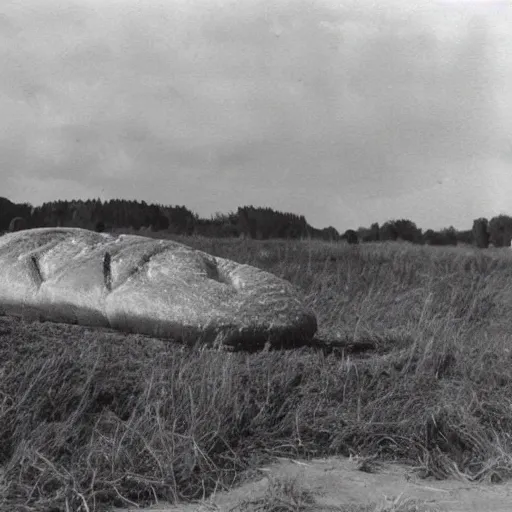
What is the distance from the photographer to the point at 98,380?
17.6 ft

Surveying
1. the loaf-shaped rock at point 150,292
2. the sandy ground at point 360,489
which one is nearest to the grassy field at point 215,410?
the sandy ground at point 360,489

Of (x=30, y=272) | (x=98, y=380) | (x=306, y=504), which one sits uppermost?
(x=30, y=272)

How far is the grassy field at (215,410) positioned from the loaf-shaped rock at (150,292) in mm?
265

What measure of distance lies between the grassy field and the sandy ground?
0.12m

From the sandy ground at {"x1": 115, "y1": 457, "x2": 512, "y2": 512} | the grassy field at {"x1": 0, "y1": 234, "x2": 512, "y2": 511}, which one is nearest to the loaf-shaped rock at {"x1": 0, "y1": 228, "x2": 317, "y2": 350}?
the grassy field at {"x1": 0, "y1": 234, "x2": 512, "y2": 511}

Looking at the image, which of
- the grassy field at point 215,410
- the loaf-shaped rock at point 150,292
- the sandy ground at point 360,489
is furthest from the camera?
the loaf-shaped rock at point 150,292

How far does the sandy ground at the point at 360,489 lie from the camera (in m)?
4.22

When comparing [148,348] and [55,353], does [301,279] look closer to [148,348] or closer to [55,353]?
[148,348]

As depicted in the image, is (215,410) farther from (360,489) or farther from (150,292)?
(150,292)

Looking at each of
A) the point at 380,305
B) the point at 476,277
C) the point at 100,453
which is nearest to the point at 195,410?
the point at 100,453

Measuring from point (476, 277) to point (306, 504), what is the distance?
9.98 m

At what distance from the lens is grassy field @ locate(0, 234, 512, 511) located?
4.41 metres

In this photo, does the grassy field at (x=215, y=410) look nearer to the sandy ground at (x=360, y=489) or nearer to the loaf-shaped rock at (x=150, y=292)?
the sandy ground at (x=360, y=489)

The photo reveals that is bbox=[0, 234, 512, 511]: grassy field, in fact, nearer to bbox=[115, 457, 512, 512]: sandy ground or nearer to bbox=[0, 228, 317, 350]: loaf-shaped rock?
bbox=[115, 457, 512, 512]: sandy ground
